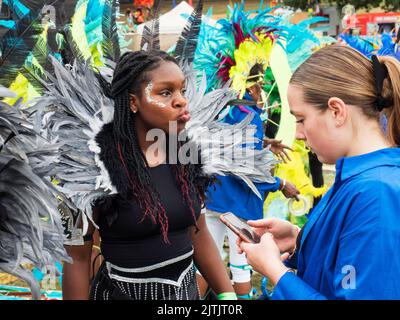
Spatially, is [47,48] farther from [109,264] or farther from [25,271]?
[25,271]

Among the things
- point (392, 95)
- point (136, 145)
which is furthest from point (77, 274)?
point (392, 95)

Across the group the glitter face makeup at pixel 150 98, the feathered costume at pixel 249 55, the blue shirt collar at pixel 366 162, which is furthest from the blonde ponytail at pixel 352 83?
the feathered costume at pixel 249 55

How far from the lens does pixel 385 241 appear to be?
1188 mm

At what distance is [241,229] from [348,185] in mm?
464

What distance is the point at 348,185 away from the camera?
4.28 feet

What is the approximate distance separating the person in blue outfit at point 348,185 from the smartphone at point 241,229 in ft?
0.32

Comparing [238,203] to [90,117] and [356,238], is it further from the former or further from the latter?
[356,238]

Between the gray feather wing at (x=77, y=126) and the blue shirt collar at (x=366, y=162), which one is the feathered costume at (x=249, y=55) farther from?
the blue shirt collar at (x=366, y=162)

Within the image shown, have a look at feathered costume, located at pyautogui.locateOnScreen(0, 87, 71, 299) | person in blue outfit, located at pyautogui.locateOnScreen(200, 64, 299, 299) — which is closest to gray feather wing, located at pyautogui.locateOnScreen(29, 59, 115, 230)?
feathered costume, located at pyautogui.locateOnScreen(0, 87, 71, 299)

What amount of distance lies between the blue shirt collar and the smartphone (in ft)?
1.29

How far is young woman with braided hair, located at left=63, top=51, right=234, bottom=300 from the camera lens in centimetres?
192

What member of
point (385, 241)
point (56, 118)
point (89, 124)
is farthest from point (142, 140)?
point (385, 241)

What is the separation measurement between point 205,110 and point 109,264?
0.85 metres

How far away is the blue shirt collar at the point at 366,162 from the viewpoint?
4.26 feet
